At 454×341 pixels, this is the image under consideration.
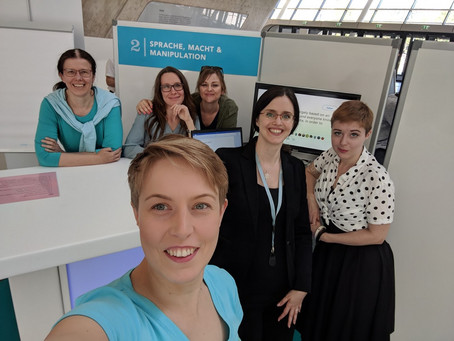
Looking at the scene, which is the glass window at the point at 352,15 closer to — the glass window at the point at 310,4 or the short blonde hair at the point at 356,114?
the glass window at the point at 310,4

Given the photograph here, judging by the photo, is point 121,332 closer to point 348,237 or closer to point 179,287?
point 179,287

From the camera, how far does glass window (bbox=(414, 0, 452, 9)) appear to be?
10.0 m

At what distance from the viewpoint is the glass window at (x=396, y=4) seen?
11206 millimetres

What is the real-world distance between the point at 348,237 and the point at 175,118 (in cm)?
153

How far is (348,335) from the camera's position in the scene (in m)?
1.70

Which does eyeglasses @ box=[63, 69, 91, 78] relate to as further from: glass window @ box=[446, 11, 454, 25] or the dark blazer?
glass window @ box=[446, 11, 454, 25]

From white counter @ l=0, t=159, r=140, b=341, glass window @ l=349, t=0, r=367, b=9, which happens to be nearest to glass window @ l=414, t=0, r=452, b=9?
glass window @ l=349, t=0, r=367, b=9

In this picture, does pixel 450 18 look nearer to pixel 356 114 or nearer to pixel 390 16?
pixel 390 16

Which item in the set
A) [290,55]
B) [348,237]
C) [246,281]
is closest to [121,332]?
[246,281]

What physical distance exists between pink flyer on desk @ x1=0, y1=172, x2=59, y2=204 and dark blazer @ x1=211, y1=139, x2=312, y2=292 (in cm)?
82

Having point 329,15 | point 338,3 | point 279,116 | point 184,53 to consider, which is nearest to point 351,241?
point 279,116

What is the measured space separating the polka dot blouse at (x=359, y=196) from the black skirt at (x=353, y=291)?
0.10 metres

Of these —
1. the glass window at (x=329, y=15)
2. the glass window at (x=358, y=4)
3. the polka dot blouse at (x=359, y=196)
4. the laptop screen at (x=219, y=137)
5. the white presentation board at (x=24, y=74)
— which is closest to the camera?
the polka dot blouse at (x=359, y=196)

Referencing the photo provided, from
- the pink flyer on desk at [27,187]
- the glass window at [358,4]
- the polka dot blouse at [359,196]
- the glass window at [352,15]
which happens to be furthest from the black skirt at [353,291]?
the glass window at [358,4]
